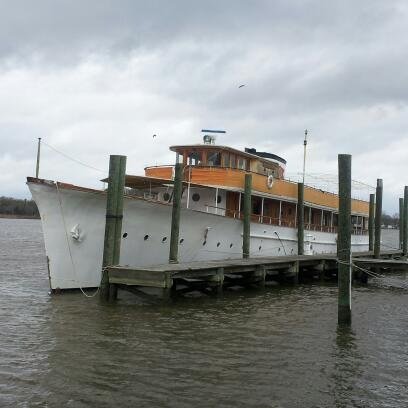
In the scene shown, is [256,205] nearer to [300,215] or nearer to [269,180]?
[269,180]

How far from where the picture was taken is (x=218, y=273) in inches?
585

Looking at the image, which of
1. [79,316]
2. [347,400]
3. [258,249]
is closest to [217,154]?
[258,249]

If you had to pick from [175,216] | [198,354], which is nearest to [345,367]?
[198,354]

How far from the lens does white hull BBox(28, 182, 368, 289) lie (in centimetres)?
1414

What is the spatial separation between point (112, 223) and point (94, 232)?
151 cm

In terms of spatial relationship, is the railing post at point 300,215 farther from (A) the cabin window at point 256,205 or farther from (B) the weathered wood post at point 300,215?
(A) the cabin window at point 256,205

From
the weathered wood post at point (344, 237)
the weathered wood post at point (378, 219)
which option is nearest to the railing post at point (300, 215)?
the weathered wood post at point (378, 219)

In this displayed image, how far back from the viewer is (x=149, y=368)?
791 cm

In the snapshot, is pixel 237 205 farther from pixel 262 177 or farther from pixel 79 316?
pixel 79 316

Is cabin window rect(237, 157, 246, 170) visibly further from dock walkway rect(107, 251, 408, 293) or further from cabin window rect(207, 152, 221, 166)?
dock walkway rect(107, 251, 408, 293)

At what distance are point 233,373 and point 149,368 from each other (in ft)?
4.22

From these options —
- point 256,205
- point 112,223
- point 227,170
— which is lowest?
point 112,223

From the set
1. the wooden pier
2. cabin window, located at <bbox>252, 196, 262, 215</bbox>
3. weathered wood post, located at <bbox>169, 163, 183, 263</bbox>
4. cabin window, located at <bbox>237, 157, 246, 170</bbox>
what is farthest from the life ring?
weathered wood post, located at <bbox>169, 163, 183, 263</bbox>

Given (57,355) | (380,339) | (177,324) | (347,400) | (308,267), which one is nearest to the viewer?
(347,400)
